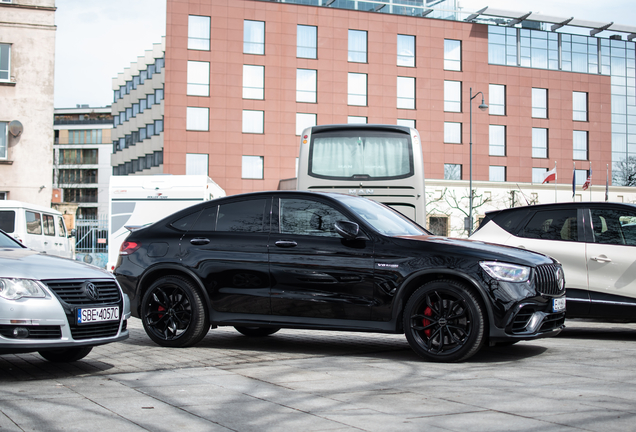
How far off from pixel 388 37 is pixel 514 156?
12825mm

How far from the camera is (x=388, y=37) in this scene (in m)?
52.5

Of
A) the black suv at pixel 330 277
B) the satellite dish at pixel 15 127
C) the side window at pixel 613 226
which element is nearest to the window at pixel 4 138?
the satellite dish at pixel 15 127

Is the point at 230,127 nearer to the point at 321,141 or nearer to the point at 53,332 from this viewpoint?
the point at 321,141

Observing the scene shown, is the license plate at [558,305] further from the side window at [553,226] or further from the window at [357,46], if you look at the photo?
the window at [357,46]

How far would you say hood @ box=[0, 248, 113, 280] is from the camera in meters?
5.97

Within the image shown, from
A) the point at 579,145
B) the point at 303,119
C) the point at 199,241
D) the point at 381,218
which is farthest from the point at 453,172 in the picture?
the point at 199,241

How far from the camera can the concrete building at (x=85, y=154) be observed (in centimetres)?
10556

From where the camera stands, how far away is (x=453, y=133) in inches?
2114

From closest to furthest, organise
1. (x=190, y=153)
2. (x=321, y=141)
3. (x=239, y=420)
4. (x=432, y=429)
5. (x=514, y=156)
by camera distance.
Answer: (x=432, y=429)
(x=239, y=420)
(x=321, y=141)
(x=190, y=153)
(x=514, y=156)

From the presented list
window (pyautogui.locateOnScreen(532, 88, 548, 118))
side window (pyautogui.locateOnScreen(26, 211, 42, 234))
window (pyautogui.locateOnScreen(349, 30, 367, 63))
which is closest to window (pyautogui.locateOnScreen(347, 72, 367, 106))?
window (pyautogui.locateOnScreen(349, 30, 367, 63))

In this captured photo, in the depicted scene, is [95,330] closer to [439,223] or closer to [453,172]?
[439,223]

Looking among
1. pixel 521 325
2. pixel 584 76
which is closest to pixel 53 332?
pixel 521 325

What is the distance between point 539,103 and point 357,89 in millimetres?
14491

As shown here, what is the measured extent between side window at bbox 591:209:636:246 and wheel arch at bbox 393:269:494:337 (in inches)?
120
